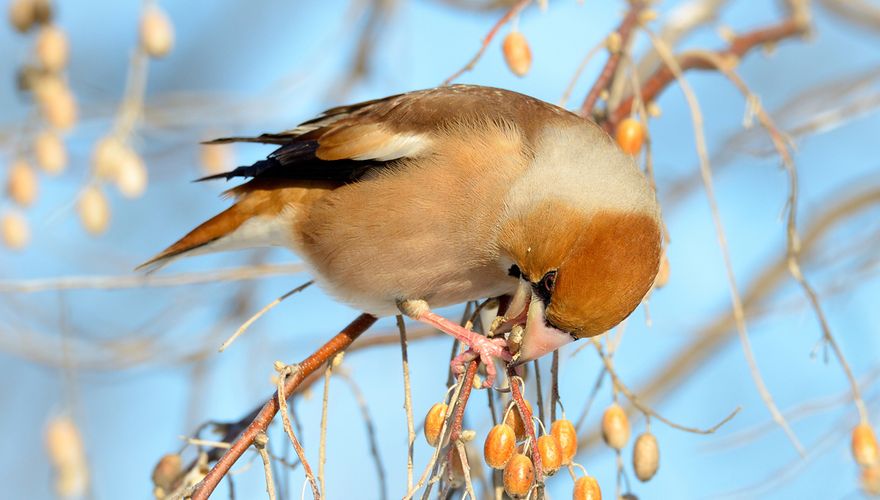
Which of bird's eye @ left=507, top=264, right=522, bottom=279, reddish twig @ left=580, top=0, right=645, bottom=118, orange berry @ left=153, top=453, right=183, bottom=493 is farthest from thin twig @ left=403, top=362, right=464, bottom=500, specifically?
reddish twig @ left=580, top=0, right=645, bottom=118

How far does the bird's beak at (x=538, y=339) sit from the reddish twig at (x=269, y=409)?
0.47 m

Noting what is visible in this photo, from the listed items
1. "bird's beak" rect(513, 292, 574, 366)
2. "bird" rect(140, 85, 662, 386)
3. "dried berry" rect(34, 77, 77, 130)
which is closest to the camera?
"bird's beak" rect(513, 292, 574, 366)

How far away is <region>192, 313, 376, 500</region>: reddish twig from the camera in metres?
2.18

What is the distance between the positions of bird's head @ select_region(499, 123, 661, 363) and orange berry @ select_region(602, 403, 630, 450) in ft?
0.68

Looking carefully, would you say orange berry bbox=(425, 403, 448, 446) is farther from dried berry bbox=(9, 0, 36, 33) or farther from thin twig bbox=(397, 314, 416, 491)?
dried berry bbox=(9, 0, 36, 33)

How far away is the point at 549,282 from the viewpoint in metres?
2.67

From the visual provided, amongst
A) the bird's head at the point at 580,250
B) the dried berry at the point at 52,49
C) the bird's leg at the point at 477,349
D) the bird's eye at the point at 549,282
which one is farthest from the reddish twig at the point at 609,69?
the dried berry at the point at 52,49

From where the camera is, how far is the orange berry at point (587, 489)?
216cm

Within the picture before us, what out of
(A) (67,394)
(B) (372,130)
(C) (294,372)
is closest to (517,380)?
(C) (294,372)

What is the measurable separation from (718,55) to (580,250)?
120cm

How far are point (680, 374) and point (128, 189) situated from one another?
2160 millimetres

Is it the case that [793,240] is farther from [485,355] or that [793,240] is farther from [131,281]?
[131,281]

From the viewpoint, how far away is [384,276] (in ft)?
10.2

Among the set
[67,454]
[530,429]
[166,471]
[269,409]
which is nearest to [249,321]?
[269,409]
